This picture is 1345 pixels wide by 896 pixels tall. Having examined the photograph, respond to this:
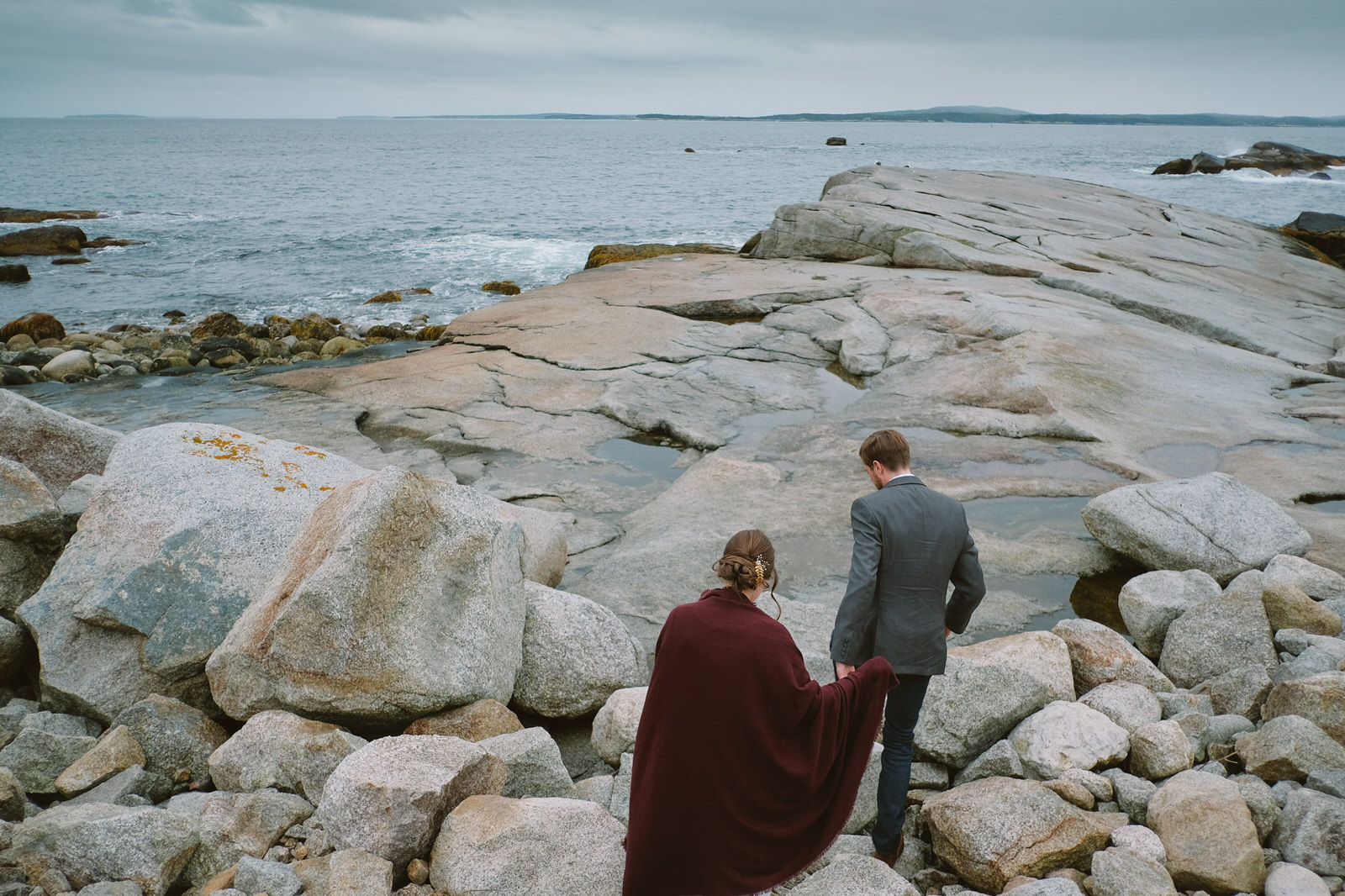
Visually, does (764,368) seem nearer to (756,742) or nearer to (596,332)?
(596,332)

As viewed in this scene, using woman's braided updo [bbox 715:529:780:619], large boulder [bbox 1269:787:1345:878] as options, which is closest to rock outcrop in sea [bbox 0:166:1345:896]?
large boulder [bbox 1269:787:1345:878]

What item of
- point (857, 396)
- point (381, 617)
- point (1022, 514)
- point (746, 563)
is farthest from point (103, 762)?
point (857, 396)

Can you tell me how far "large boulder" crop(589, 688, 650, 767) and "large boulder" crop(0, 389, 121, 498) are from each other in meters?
4.55

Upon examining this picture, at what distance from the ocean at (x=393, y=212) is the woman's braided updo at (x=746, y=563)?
17.2m

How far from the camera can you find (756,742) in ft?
9.91

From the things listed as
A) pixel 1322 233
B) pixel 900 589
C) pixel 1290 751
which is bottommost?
pixel 1290 751

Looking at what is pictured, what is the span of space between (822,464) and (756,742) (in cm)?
524

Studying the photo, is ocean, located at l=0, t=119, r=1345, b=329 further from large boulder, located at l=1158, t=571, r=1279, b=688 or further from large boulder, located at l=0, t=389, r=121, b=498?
large boulder, located at l=1158, t=571, r=1279, b=688

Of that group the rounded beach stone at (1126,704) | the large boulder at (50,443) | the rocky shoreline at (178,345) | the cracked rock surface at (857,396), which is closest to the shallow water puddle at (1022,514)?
the cracked rock surface at (857,396)

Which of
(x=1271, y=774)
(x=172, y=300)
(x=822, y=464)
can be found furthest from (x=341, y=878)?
(x=172, y=300)

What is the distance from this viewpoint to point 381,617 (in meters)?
4.27

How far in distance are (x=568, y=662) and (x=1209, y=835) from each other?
3120mm

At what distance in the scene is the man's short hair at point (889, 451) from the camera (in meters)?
3.64

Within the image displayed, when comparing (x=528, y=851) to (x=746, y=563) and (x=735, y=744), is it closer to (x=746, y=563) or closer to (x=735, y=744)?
(x=735, y=744)
